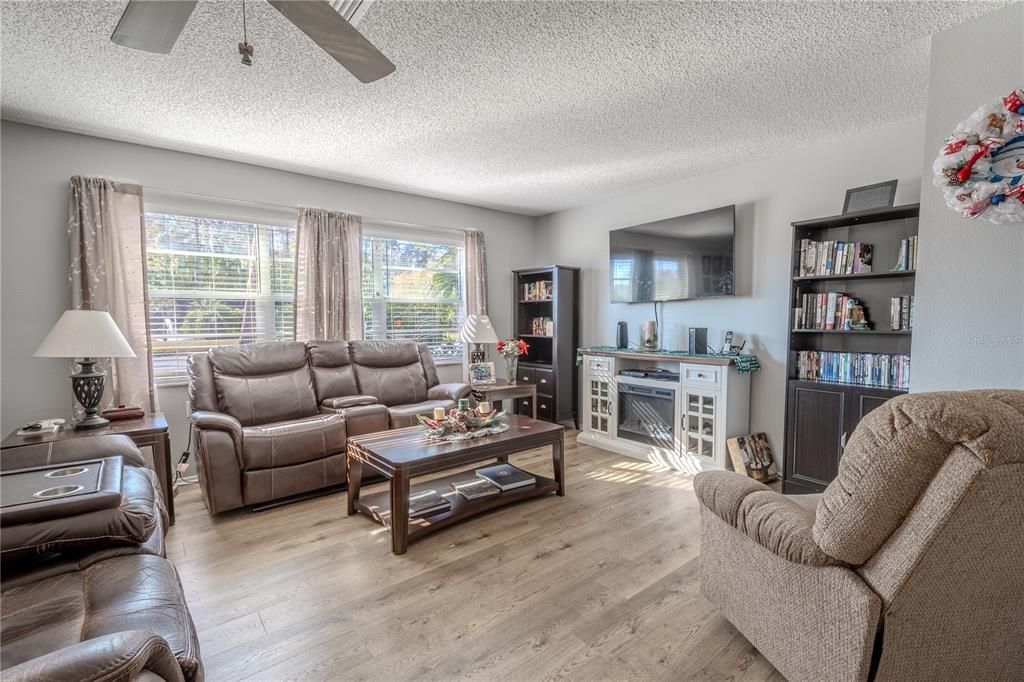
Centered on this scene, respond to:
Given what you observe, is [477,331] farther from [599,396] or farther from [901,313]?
[901,313]

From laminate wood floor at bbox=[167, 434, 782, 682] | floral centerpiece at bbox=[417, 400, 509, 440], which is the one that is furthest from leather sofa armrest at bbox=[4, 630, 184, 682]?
floral centerpiece at bbox=[417, 400, 509, 440]

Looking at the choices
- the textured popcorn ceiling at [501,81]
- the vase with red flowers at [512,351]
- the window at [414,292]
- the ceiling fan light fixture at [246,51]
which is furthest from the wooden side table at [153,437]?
the vase with red flowers at [512,351]

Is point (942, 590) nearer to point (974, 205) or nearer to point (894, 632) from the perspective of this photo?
point (894, 632)

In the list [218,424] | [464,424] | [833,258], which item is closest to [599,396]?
[464,424]

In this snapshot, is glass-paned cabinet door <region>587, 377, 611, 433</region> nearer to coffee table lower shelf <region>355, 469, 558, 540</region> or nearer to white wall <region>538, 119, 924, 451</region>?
white wall <region>538, 119, 924, 451</region>

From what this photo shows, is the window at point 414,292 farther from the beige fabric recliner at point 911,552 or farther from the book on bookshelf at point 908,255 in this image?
the beige fabric recliner at point 911,552

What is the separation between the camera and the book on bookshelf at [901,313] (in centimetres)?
279

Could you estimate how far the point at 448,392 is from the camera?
4.03 metres

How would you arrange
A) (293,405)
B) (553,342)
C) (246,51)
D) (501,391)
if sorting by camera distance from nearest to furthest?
(246,51) → (293,405) → (501,391) → (553,342)

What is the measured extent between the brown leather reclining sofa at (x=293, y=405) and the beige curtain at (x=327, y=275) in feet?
0.93

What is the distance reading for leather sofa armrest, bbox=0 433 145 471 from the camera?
187 centimetres

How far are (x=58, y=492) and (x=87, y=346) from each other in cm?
162

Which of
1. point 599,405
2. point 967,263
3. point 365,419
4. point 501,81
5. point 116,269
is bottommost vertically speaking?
point 599,405

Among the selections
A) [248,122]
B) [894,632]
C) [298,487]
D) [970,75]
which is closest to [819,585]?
[894,632]
